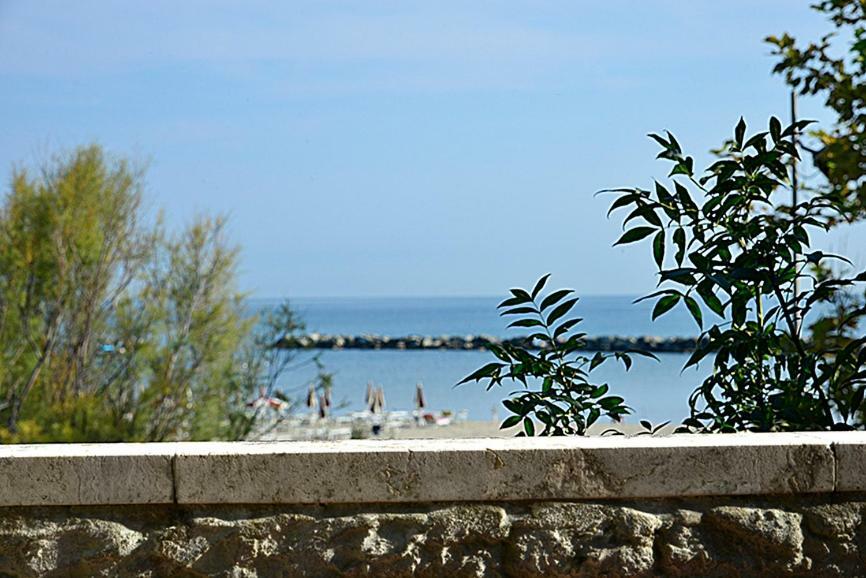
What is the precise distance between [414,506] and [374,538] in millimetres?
115

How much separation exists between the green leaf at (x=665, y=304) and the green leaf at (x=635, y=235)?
7.6 inches

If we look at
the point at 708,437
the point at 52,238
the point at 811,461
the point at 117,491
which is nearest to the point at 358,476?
the point at 117,491

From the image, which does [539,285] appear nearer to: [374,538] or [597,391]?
[597,391]

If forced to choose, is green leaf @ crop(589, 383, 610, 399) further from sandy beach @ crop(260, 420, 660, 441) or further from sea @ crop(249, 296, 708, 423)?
sandy beach @ crop(260, 420, 660, 441)

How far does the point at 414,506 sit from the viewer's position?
2.56 m

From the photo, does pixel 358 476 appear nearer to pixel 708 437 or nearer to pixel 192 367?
pixel 708 437

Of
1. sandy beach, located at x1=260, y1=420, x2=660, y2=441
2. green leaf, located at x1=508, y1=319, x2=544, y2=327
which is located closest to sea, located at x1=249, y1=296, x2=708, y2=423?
sandy beach, located at x1=260, y1=420, x2=660, y2=441

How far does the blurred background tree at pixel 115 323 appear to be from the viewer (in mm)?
16031

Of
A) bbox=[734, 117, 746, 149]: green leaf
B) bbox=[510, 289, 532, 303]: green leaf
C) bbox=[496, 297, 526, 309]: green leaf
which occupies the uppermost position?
bbox=[734, 117, 746, 149]: green leaf

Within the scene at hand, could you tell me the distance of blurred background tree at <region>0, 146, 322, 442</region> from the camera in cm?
1603

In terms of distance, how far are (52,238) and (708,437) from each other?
14720 millimetres

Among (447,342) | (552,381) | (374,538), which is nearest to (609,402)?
(552,381)

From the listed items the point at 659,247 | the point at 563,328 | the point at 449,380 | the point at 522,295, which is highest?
the point at 659,247

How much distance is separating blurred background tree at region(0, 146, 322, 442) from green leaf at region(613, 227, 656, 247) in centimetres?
1289
